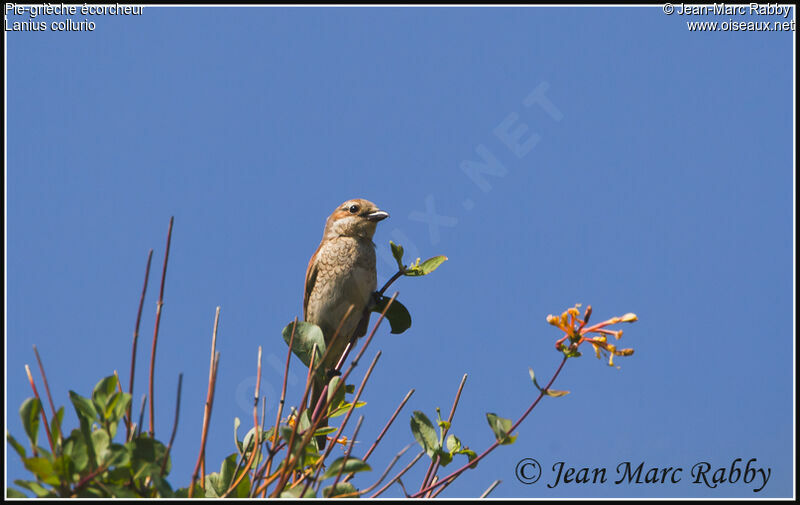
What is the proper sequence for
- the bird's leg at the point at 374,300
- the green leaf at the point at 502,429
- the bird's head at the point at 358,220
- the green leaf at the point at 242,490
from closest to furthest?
the green leaf at the point at 242,490
the green leaf at the point at 502,429
the bird's leg at the point at 374,300
the bird's head at the point at 358,220

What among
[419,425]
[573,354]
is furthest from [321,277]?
[573,354]

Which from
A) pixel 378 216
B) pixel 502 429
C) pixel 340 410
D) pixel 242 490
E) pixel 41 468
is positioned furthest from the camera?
pixel 378 216

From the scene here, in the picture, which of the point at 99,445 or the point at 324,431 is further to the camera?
the point at 324,431

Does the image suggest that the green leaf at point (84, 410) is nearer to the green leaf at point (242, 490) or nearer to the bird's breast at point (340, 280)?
the green leaf at point (242, 490)

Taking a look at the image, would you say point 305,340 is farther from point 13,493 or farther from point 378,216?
point 378,216

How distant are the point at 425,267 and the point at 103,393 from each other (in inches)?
58.6

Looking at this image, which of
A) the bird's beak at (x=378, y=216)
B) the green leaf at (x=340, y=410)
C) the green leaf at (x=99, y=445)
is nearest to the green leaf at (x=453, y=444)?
the green leaf at (x=340, y=410)

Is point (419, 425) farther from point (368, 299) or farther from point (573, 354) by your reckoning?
point (368, 299)

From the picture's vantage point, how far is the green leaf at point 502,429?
2.25 metres

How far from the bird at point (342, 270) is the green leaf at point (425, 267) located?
77.5 inches

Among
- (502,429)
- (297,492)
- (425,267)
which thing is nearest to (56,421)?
(297,492)

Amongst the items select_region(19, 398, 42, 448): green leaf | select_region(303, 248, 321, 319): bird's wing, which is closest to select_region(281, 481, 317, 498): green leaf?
select_region(19, 398, 42, 448): green leaf

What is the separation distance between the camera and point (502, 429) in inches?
89.3

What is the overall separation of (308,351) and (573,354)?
106cm
